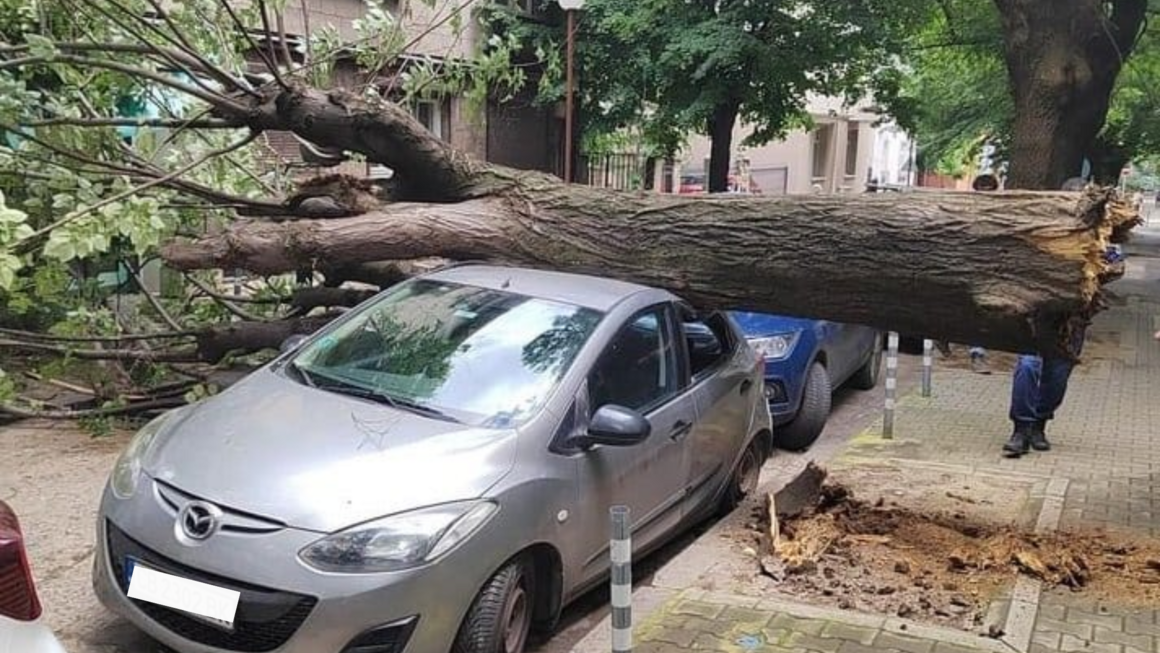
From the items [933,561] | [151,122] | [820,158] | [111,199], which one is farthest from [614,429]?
[820,158]

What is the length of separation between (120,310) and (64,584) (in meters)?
4.11

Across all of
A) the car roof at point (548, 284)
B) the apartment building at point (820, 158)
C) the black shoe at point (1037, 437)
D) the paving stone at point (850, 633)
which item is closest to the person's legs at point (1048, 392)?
the black shoe at point (1037, 437)

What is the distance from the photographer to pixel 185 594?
361 centimetres

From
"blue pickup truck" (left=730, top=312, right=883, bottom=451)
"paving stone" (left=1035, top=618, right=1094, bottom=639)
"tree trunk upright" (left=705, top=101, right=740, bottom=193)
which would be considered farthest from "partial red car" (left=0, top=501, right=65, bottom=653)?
"tree trunk upright" (left=705, top=101, right=740, bottom=193)

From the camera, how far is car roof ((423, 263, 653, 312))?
5172 mm

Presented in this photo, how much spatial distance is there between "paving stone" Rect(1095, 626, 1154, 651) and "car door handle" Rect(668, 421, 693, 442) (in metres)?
2.01

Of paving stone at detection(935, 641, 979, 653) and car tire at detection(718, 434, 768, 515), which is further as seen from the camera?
Result: car tire at detection(718, 434, 768, 515)

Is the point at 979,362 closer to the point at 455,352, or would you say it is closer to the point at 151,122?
the point at 455,352

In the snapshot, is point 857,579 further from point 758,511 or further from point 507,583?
point 507,583

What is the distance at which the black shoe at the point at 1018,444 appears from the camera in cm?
789

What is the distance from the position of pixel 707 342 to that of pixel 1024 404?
322cm

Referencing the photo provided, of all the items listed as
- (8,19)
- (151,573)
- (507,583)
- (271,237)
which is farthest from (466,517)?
(8,19)

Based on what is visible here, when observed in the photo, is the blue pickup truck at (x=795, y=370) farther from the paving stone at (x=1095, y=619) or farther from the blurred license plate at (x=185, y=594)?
the blurred license plate at (x=185, y=594)

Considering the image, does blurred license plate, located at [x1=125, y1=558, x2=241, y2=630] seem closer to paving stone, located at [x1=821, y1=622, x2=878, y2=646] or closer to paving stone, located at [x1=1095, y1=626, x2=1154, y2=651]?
paving stone, located at [x1=821, y1=622, x2=878, y2=646]
